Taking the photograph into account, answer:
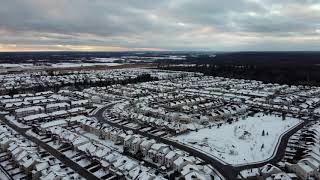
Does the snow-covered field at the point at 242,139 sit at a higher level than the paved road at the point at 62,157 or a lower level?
higher

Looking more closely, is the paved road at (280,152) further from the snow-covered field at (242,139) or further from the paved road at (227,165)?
the snow-covered field at (242,139)

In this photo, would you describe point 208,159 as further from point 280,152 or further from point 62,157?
point 62,157

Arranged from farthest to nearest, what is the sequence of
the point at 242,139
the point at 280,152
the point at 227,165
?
the point at 242,139 → the point at 280,152 → the point at 227,165

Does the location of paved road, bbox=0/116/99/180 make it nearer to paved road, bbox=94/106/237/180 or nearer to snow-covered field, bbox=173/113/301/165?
paved road, bbox=94/106/237/180

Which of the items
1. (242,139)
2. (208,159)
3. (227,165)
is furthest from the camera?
(242,139)

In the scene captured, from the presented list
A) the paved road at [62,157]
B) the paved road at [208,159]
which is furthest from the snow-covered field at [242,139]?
the paved road at [62,157]

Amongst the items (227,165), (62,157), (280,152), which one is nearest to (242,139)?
(280,152)

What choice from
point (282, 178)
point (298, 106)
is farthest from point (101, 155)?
point (298, 106)

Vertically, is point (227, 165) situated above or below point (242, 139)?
below

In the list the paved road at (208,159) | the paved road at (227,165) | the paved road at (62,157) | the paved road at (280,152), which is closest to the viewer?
the paved road at (62,157)
